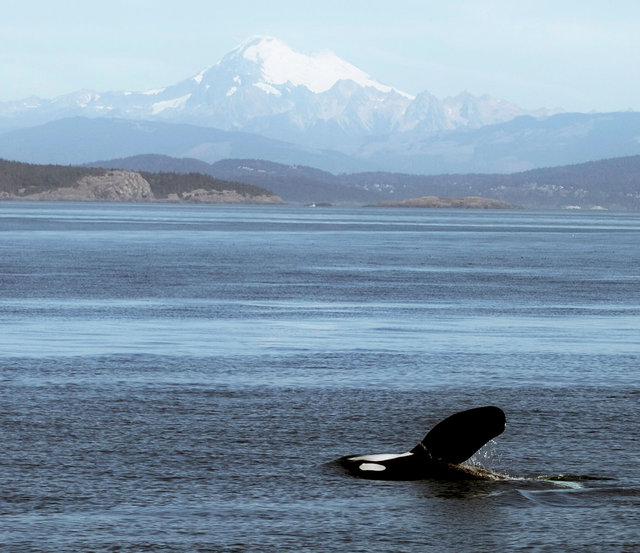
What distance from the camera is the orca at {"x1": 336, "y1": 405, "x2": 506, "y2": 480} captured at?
645 inches

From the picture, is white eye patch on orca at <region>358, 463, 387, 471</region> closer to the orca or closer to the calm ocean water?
the orca

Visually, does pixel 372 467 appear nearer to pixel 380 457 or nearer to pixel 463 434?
pixel 380 457

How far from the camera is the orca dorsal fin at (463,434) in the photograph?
16.3m

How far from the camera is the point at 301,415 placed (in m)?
20.8

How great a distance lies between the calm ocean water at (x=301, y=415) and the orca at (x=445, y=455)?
352 millimetres

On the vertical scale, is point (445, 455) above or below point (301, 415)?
above

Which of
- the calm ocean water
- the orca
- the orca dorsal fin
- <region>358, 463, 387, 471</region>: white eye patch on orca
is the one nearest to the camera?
the calm ocean water

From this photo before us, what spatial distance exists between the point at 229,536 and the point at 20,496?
2.88 metres

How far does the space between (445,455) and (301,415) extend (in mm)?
4373

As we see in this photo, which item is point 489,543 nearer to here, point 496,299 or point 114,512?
point 114,512

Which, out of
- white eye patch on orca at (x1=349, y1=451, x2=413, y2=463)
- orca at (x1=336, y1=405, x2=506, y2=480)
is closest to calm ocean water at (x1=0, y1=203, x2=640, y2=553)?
orca at (x1=336, y1=405, x2=506, y2=480)

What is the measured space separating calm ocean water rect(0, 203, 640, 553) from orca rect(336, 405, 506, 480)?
1.16 feet

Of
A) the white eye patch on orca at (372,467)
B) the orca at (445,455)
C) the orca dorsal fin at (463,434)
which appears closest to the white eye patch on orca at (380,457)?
the orca at (445,455)

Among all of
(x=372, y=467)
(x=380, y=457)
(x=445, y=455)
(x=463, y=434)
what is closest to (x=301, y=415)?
(x=380, y=457)
